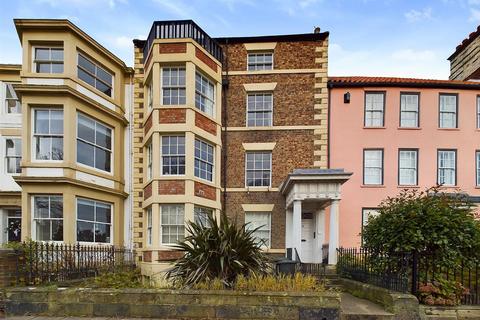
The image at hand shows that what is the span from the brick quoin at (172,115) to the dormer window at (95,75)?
3.75m

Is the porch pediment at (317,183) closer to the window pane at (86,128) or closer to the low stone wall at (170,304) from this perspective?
the low stone wall at (170,304)

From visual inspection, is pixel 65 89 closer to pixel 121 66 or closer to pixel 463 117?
pixel 121 66

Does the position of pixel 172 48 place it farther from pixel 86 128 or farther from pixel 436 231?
pixel 436 231

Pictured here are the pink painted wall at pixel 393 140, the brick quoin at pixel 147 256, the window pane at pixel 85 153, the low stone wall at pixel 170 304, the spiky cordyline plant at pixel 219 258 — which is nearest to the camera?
the low stone wall at pixel 170 304

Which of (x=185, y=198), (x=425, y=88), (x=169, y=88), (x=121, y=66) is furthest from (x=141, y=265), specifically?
(x=425, y=88)

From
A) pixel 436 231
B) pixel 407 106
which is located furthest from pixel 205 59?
pixel 436 231

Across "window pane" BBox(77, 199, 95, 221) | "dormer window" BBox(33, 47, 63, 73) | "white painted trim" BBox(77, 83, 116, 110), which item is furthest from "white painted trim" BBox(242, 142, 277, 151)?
"dormer window" BBox(33, 47, 63, 73)

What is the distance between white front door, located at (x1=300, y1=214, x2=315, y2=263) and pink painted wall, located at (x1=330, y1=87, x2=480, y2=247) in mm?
1912

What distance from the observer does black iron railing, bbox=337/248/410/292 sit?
7379 millimetres

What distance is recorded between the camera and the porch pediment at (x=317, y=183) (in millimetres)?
12062

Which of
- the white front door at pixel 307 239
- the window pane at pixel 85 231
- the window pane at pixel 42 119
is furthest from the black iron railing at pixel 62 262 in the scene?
the white front door at pixel 307 239

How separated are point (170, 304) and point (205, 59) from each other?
11.1 m

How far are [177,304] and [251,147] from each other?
9820 millimetres

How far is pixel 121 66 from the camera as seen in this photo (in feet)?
51.1
